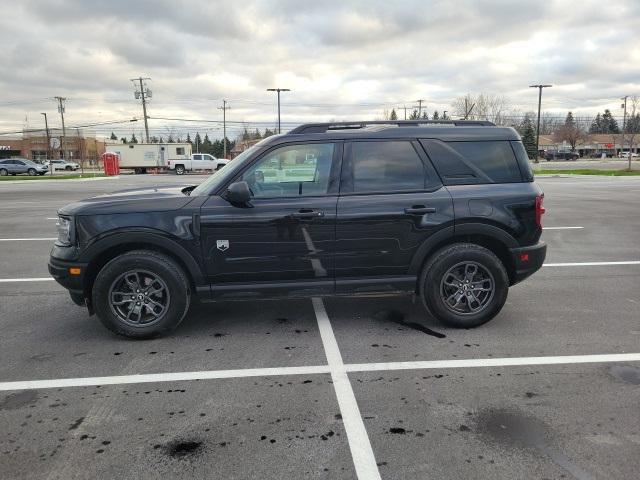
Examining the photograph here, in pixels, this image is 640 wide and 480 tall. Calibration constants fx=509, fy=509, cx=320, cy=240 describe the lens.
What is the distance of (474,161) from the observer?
4.80 meters

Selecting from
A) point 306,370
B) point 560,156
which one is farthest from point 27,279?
point 560,156

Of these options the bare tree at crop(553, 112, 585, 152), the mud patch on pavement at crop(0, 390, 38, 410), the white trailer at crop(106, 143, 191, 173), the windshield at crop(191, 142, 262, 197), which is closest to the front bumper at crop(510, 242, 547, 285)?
the windshield at crop(191, 142, 262, 197)

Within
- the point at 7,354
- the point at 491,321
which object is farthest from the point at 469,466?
the point at 7,354

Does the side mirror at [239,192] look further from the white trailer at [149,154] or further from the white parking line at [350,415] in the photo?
the white trailer at [149,154]

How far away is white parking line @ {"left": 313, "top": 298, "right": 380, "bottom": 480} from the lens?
272cm

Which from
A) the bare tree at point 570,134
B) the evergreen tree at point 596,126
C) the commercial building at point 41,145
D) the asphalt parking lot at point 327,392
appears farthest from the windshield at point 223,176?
the evergreen tree at point 596,126

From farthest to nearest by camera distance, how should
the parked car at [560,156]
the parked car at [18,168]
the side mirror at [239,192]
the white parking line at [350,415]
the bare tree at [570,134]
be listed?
the bare tree at [570,134], the parked car at [560,156], the parked car at [18,168], the side mirror at [239,192], the white parking line at [350,415]

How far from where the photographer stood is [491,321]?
505 cm

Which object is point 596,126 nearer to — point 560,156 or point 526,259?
point 560,156

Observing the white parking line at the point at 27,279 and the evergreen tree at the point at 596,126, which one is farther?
the evergreen tree at the point at 596,126

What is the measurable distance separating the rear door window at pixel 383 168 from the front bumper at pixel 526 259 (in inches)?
44.2

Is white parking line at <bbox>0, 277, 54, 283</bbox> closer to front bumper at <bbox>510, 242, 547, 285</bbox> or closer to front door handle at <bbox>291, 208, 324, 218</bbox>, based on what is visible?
front door handle at <bbox>291, 208, 324, 218</bbox>

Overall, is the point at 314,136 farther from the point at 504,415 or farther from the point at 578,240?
the point at 578,240

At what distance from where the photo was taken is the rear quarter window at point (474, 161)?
476 centimetres
